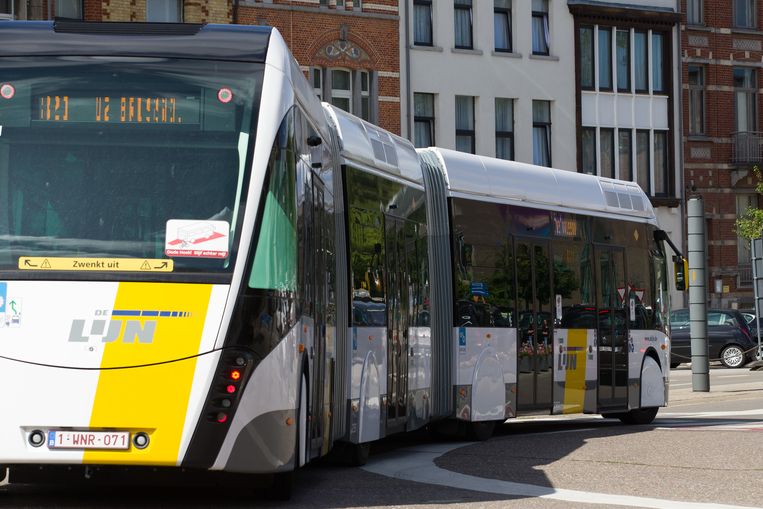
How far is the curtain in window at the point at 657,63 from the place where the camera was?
54188 mm

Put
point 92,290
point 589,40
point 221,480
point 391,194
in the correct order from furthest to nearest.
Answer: point 589,40
point 391,194
point 221,480
point 92,290

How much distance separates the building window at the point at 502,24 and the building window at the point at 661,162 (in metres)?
6.70

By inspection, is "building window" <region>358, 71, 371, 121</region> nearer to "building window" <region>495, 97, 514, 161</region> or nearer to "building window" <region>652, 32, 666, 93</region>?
"building window" <region>495, 97, 514, 161</region>

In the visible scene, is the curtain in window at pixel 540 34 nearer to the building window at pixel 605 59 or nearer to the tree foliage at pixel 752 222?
the building window at pixel 605 59

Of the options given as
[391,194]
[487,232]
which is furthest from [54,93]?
[487,232]

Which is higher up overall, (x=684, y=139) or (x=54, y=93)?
(x=684, y=139)

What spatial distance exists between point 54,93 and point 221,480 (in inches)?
139

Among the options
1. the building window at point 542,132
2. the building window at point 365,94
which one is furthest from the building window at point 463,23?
the building window at point 365,94

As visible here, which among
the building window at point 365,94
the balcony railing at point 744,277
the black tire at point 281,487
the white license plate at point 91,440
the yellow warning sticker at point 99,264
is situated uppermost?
the building window at point 365,94

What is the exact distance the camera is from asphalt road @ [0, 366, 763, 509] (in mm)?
10719

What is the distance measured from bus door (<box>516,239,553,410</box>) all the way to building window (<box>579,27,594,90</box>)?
34210 mm

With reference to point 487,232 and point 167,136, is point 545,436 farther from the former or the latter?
point 167,136

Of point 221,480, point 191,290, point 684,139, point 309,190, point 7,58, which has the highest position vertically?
point 684,139

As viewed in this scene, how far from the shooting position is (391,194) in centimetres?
1512
